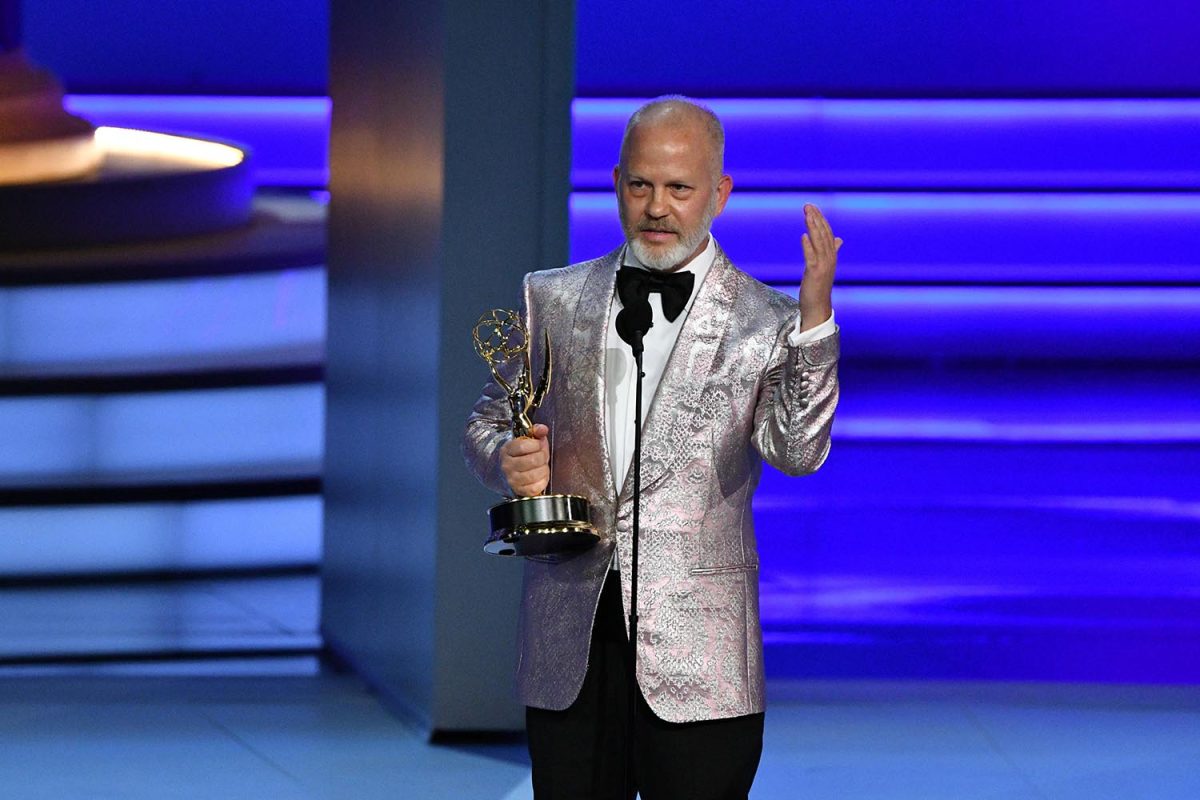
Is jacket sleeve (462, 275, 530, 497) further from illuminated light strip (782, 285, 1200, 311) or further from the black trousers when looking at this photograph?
illuminated light strip (782, 285, 1200, 311)

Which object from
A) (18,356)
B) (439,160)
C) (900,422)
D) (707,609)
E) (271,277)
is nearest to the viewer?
(707,609)

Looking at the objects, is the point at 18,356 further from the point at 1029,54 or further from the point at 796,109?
the point at 1029,54

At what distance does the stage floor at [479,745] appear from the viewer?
340cm

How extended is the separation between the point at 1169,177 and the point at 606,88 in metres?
3.61

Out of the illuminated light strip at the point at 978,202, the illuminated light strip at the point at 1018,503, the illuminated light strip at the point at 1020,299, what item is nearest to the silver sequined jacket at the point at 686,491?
the illuminated light strip at the point at 1018,503

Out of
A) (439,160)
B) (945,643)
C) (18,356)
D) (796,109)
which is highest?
(796,109)

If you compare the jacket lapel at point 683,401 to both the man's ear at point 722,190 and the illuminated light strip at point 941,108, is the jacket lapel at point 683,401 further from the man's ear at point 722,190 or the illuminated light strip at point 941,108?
the illuminated light strip at point 941,108

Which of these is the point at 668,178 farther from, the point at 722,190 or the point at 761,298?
the point at 761,298

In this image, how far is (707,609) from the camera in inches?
73.5

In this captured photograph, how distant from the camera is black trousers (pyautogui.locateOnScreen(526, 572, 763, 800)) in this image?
184cm

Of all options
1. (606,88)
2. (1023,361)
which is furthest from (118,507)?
(1023,361)

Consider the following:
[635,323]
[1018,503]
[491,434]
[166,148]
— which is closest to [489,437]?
[491,434]

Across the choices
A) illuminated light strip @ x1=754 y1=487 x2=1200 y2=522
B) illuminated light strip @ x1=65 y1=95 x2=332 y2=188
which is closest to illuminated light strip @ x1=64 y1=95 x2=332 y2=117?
illuminated light strip @ x1=65 y1=95 x2=332 y2=188

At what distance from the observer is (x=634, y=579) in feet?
5.96
